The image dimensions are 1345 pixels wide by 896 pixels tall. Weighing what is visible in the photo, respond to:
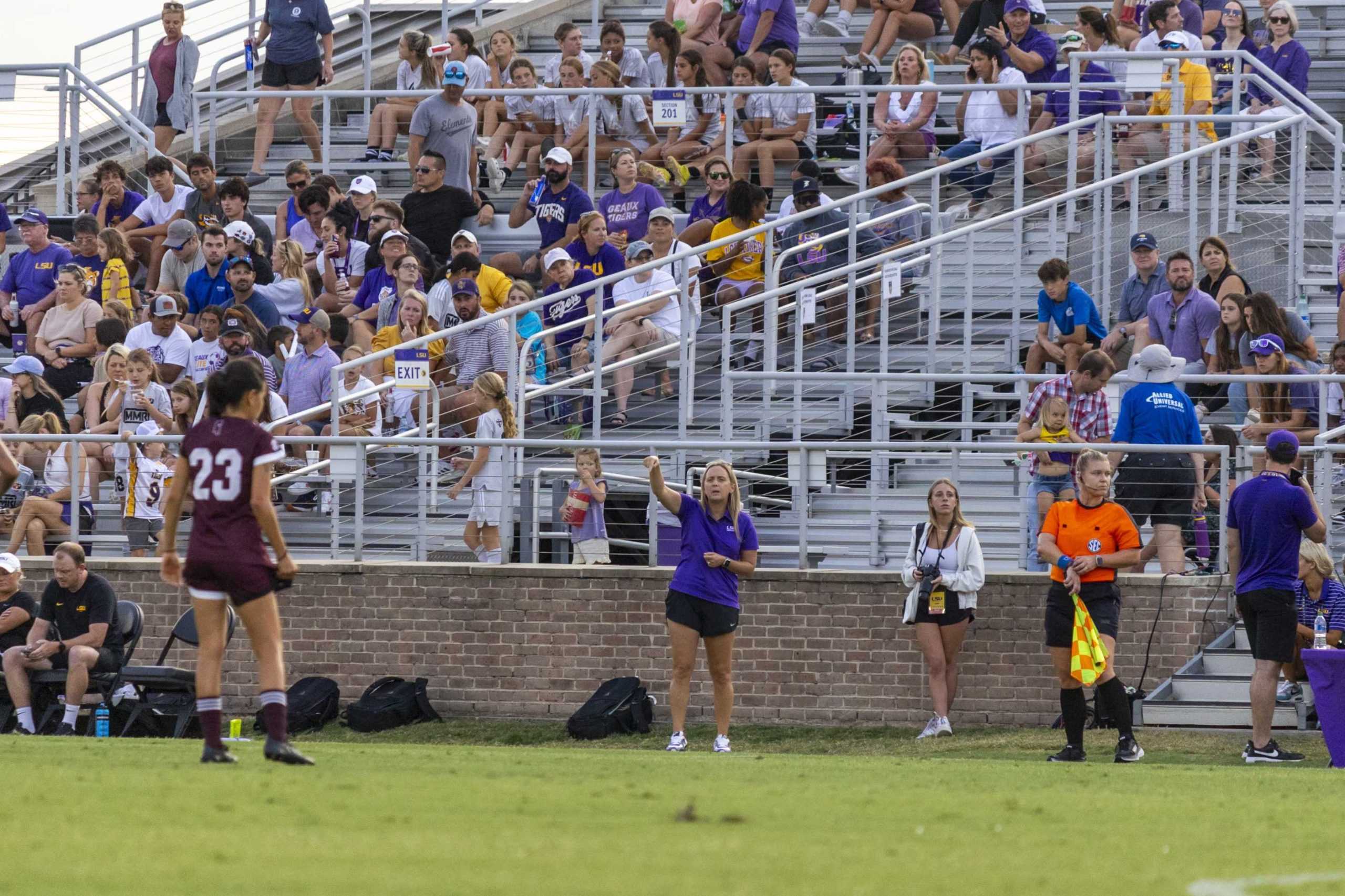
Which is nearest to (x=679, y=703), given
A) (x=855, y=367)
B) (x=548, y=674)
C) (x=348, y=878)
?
(x=548, y=674)

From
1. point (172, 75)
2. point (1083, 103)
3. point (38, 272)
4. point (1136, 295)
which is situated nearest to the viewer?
point (1136, 295)

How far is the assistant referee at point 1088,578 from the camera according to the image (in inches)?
474

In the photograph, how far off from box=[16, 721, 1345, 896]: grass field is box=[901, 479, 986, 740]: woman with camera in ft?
10.4

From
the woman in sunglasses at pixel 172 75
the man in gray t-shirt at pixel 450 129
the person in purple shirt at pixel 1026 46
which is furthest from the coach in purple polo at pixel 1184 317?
the woman in sunglasses at pixel 172 75

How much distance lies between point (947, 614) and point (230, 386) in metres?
6.40

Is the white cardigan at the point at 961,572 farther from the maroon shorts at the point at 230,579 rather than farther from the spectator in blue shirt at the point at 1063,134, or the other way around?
the maroon shorts at the point at 230,579

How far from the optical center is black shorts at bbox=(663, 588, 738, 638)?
42.6 ft

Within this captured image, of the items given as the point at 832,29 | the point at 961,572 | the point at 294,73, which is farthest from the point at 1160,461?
the point at 294,73

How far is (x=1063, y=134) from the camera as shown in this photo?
741 inches

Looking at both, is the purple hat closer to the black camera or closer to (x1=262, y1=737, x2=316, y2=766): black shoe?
the black camera

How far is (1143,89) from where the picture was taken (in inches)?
722

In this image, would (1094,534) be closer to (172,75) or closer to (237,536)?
(237,536)

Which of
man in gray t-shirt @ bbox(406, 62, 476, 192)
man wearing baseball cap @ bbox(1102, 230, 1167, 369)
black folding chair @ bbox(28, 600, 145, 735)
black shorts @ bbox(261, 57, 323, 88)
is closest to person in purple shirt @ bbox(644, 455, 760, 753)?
black folding chair @ bbox(28, 600, 145, 735)

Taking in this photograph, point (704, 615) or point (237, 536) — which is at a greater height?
point (237, 536)
